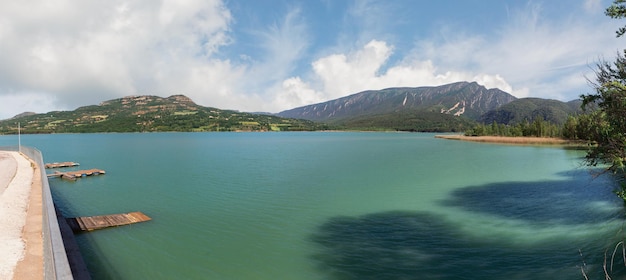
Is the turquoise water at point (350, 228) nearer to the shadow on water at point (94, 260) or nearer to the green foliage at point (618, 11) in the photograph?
the shadow on water at point (94, 260)

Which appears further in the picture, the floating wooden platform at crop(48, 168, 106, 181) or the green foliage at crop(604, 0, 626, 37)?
the floating wooden platform at crop(48, 168, 106, 181)

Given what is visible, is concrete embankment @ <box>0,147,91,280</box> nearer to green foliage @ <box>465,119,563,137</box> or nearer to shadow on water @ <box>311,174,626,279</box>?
shadow on water @ <box>311,174,626,279</box>

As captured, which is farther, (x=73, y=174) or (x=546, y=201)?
(x=73, y=174)

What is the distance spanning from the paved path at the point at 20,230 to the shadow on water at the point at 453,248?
8622 mm

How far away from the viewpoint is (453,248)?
13508 millimetres

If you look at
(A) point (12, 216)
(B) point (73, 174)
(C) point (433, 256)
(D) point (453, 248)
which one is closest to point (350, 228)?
(C) point (433, 256)

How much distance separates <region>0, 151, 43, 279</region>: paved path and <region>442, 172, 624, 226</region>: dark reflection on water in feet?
66.0

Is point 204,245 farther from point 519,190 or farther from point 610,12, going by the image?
point 519,190

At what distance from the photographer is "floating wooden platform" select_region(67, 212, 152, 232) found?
1596cm

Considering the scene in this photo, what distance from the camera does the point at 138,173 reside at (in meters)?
35.9

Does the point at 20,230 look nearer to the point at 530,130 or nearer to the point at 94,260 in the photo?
the point at 94,260

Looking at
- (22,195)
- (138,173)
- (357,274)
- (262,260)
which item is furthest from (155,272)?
(138,173)

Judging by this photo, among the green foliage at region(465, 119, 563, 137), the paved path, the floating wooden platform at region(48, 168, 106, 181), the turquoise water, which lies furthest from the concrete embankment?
the green foliage at region(465, 119, 563, 137)

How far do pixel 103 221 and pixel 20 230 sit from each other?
4.86 meters
